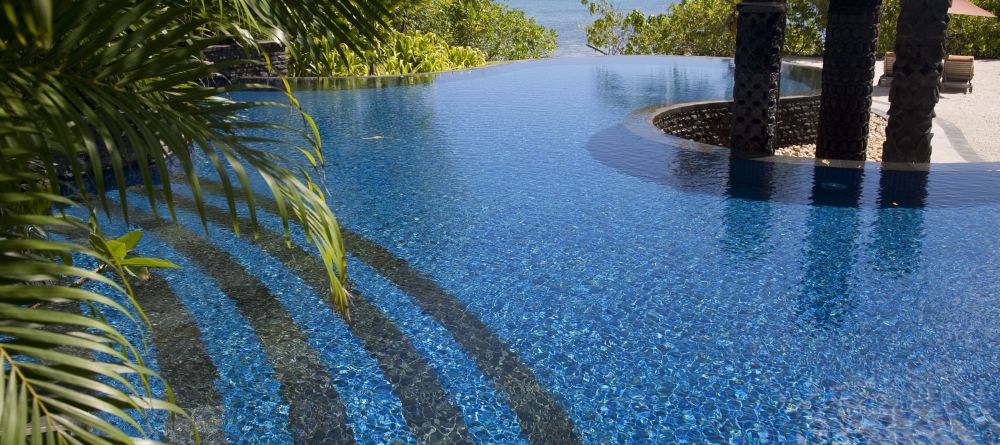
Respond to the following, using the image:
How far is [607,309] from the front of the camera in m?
5.15

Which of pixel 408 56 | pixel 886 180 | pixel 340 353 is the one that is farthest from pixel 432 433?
pixel 408 56

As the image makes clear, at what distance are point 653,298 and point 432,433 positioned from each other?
2092 mm

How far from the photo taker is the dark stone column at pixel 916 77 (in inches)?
337

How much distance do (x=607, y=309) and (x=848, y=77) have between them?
5768mm

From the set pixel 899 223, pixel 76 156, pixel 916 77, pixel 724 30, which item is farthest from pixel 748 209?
pixel 724 30

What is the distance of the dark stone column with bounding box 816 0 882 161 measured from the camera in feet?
29.9

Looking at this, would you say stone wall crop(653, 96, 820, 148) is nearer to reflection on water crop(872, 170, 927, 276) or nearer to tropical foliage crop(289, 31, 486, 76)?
reflection on water crop(872, 170, 927, 276)

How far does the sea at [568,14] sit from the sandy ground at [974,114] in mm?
52932

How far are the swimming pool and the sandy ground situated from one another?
5.17m

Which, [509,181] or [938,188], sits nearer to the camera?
[938,188]

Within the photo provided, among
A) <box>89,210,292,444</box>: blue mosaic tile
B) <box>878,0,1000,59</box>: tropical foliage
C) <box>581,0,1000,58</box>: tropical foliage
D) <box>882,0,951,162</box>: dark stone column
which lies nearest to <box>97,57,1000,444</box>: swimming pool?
<box>89,210,292,444</box>: blue mosaic tile

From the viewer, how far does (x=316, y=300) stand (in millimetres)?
5320

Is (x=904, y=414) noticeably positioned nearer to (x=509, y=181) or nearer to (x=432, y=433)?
(x=432, y=433)

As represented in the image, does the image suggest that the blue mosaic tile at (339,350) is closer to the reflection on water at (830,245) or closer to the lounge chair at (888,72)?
the reflection on water at (830,245)
